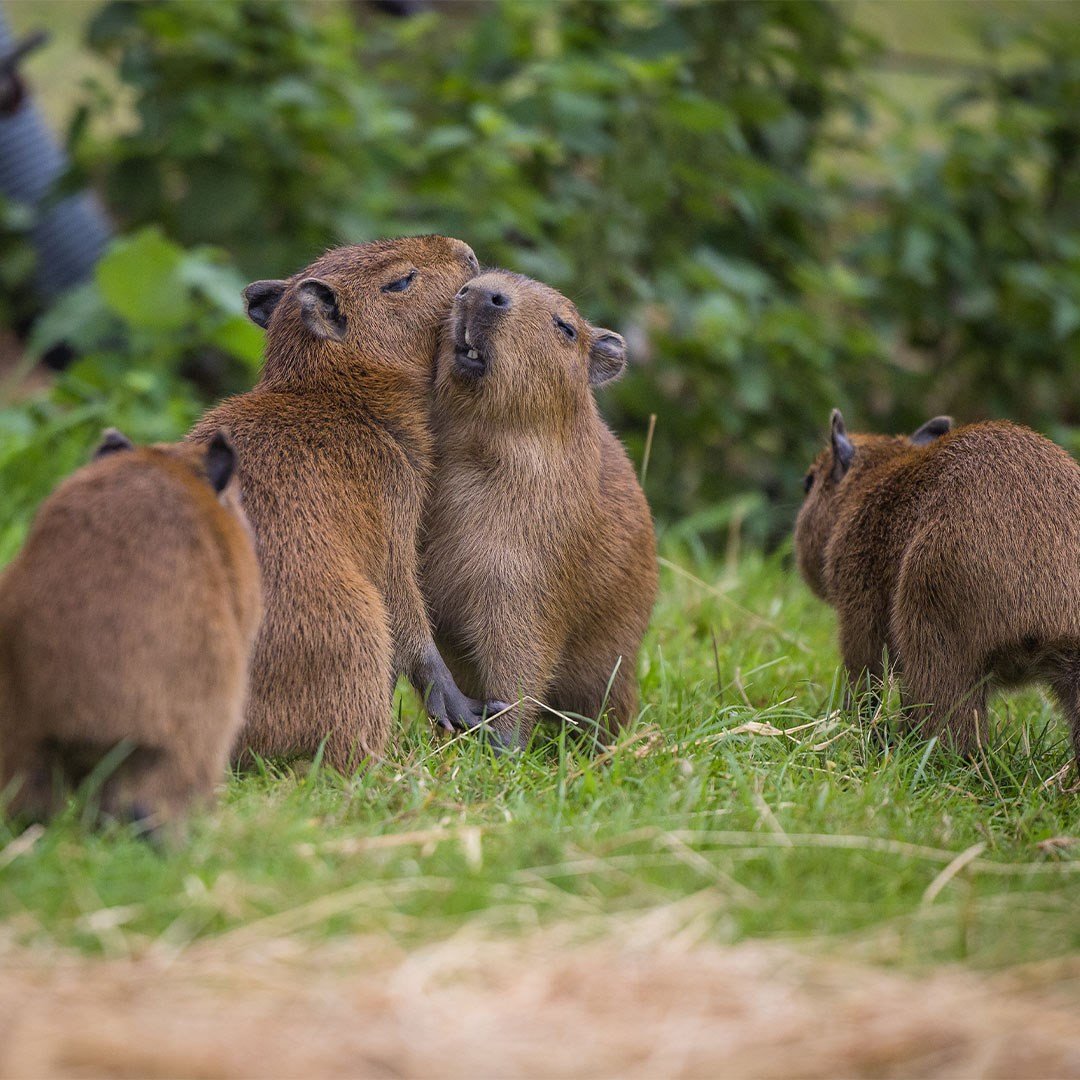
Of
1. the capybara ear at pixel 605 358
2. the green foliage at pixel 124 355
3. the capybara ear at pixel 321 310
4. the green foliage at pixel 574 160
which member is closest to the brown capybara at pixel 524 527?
the capybara ear at pixel 605 358

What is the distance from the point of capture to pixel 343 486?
13.7 feet

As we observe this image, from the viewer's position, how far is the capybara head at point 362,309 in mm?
4559

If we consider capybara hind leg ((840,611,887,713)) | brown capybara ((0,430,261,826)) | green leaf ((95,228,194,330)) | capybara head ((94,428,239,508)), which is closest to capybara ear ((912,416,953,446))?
capybara hind leg ((840,611,887,713))

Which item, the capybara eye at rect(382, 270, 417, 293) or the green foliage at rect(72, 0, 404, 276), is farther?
the green foliage at rect(72, 0, 404, 276)

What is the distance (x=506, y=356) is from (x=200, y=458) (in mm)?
1288

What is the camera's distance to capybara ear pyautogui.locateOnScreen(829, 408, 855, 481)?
5.12 m

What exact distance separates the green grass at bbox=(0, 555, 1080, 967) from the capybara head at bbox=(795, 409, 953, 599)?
89cm

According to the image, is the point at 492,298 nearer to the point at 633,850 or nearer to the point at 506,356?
the point at 506,356

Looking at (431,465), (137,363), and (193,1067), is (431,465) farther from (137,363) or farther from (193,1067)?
(137,363)

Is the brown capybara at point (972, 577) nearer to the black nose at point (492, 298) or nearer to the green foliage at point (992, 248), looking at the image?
the black nose at point (492, 298)

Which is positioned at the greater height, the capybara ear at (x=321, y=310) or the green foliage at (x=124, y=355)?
the capybara ear at (x=321, y=310)

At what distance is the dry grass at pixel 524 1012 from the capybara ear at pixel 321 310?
7.72 feet

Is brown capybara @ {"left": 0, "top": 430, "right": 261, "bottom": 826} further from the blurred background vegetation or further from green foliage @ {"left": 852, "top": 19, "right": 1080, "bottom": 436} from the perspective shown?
green foliage @ {"left": 852, "top": 19, "right": 1080, "bottom": 436}

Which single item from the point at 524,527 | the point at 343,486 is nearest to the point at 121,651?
the point at 343,486
